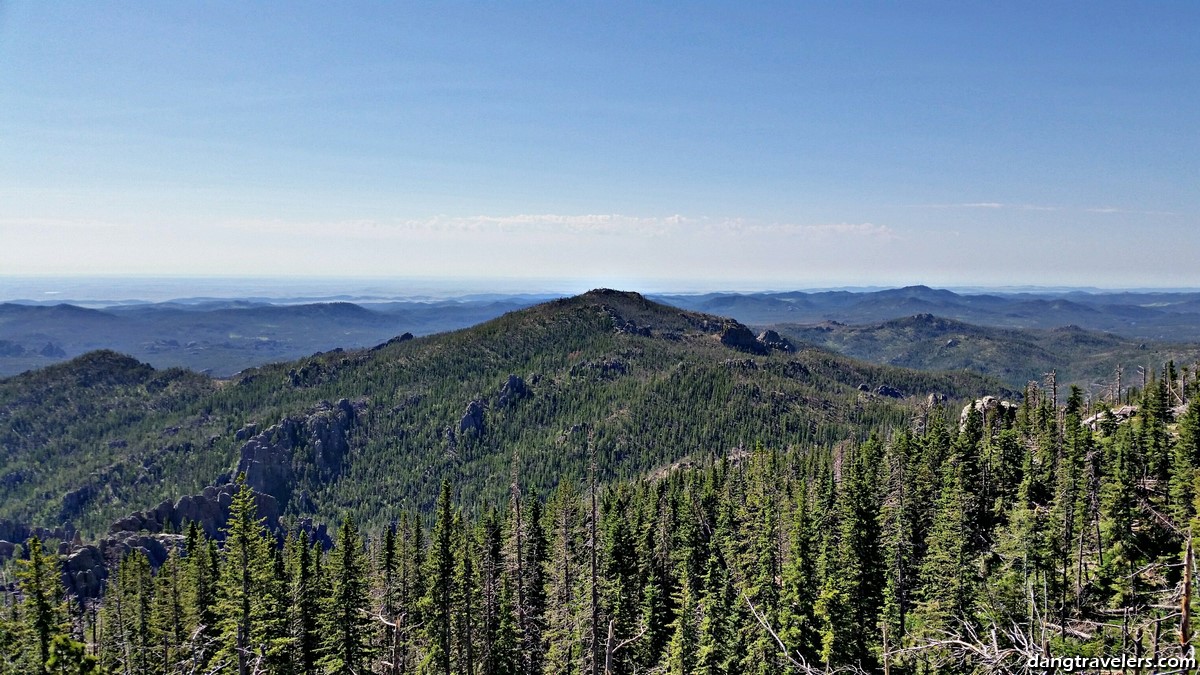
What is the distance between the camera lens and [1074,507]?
181 feet

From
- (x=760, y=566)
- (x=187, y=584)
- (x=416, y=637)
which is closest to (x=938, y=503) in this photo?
(x=760, y=566)

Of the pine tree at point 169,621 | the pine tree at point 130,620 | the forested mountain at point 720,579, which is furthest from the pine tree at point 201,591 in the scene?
the pine tree at point 130,620

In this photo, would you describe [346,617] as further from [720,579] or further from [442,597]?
[720,579]

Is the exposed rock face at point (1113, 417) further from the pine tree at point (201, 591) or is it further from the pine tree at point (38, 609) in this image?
the pine tree at point (38, 609)

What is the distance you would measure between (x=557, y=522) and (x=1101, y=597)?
189 ft

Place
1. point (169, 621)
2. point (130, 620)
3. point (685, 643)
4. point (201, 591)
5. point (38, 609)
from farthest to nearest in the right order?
point (130, 620) → point (169, 621) → point (201, 591) → point (685, 643) → point (38, 609)

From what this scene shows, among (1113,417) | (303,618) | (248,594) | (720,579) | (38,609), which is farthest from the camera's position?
(1113,417)

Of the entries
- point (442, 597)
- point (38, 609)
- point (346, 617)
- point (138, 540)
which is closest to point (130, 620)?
point (346, 617)

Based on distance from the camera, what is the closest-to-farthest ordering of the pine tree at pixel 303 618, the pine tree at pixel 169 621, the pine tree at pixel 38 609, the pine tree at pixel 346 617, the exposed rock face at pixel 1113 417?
the pine tree at pixel 38 609 < the pine tree at pixel 303 618 < the pine tree at pixel 346 617 < the pine tree at pixel 169 621 < the exposed rock face at pixel 1113 417

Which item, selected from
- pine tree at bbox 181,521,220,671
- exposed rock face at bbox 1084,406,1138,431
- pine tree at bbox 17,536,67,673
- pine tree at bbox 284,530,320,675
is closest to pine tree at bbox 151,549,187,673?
pine tree at bbox 181,521,220,671

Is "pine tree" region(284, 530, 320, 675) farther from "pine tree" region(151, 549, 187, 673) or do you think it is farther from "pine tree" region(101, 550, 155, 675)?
"pine tree" region(101, 550, 155, 675)

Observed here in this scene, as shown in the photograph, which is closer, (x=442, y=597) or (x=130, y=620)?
(x=442, y=597)

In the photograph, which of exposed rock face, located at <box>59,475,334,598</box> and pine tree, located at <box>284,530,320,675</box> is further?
exposed rock face, located at <box>59,475,334,598</box>

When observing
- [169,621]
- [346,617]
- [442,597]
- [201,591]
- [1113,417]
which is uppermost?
[1113,417]
